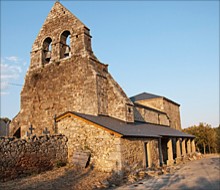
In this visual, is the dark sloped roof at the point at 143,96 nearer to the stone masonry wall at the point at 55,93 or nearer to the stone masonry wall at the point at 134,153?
the stone masonry wall at the point at 55,93

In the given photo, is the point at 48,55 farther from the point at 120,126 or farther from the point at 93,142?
the point at 93,142

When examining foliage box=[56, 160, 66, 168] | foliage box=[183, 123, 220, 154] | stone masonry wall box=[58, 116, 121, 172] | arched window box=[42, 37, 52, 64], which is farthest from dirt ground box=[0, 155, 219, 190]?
foliage box=[183, 123, 220, 154]

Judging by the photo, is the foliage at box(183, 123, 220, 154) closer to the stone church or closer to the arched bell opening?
the stone church

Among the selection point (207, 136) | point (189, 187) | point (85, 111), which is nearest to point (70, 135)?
point (85, 111)

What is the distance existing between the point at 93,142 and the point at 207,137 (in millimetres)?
22681

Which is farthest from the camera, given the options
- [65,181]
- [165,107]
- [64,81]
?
[165,107]

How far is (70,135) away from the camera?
506 inches

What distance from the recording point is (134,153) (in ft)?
39.5

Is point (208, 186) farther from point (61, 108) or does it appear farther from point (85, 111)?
point (61, 108)

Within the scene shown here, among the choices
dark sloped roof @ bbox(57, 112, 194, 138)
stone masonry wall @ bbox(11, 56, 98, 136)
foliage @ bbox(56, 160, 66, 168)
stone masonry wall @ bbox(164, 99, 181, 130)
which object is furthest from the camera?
stone masonry wall @ bbox(164, 99, 181, 130)

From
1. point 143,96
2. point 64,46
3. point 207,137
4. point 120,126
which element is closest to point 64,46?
point 64,46

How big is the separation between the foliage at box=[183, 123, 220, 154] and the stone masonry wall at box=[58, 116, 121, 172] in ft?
70.7

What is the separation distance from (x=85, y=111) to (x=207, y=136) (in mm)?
21072

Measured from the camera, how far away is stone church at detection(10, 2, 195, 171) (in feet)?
38.4
